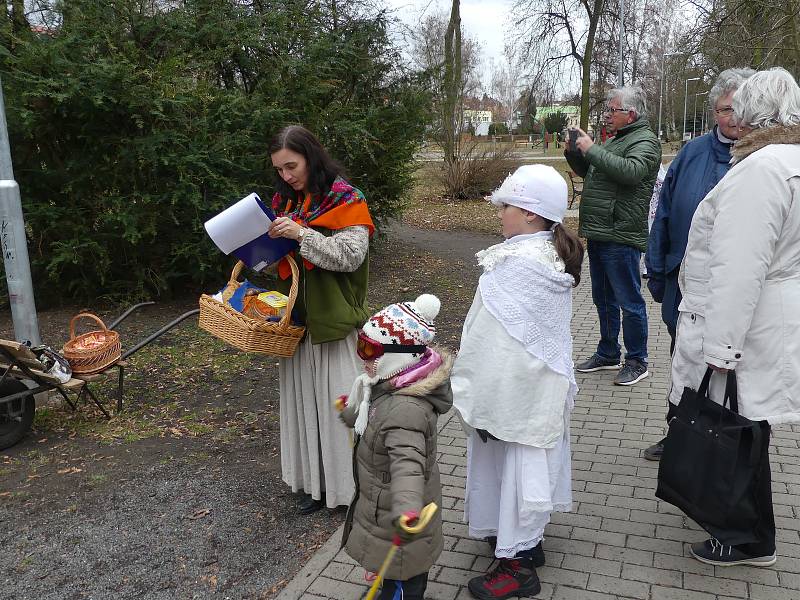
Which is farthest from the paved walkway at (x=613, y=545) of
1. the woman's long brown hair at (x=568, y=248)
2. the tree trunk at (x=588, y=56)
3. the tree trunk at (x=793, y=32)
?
the tree trunk at (x=588, y=56)

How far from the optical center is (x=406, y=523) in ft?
6.99

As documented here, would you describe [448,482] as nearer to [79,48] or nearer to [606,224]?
[606,224]

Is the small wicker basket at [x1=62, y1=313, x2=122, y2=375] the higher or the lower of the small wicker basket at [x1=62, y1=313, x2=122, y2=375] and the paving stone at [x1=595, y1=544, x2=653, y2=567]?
the higher

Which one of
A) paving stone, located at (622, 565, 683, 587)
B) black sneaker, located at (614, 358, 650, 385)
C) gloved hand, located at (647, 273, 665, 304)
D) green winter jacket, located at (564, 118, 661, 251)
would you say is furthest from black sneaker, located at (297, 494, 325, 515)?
black sneaker, located at (614, 358, 650, 385)

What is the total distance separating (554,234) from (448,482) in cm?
176

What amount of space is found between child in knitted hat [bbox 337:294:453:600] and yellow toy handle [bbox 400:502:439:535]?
25 cm

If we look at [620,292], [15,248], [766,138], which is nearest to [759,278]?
A: [766,138]

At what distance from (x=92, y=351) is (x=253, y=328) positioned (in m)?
1.92

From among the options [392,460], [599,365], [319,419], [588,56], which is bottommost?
[599,365]

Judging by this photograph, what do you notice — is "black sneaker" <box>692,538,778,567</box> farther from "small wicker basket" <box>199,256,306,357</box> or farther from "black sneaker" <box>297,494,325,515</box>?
"small wicker basket" <box>199,256,306,357</box>

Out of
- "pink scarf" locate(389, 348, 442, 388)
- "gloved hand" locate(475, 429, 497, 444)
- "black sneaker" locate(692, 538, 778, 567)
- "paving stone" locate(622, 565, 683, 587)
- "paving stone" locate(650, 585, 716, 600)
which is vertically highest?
"pink scarf" locate(389, 348, 442, 388)

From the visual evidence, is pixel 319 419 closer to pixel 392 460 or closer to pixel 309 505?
pixel 309 505

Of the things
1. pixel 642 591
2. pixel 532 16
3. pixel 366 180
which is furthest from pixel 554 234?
pixel 532 16

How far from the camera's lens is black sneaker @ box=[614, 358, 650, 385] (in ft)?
17.4
